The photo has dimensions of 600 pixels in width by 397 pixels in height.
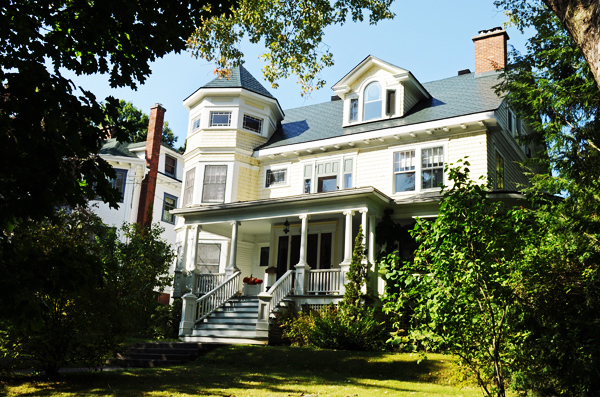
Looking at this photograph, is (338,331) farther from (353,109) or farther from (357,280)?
(353,109)

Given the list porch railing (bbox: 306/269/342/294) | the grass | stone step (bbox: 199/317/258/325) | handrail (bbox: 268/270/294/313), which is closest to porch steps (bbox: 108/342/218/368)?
the grass

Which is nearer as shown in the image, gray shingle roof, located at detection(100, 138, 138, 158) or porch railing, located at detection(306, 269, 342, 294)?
porch railing, located at detection(306, 269, 342, 294)

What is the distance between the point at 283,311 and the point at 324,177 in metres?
6.07

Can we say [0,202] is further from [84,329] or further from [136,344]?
[136,344]

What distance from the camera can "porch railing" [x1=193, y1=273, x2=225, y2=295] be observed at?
61.6ft

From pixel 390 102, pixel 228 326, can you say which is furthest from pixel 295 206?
pixel 390 102

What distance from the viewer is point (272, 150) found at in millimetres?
21344

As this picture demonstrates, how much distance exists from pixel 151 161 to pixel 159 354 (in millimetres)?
16892

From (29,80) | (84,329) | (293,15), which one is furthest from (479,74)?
(29,80)

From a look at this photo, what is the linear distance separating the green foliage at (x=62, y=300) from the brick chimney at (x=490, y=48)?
A: 50.3 feet

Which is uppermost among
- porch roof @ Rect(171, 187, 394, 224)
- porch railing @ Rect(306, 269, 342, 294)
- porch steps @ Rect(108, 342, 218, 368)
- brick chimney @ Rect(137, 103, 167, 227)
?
brick chimney @ Rect(137, 103, 167, 227)

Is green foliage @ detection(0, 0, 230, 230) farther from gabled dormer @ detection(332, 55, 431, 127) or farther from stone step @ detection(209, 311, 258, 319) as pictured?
gabled dormer @ detection(332, 55, 431, 127)

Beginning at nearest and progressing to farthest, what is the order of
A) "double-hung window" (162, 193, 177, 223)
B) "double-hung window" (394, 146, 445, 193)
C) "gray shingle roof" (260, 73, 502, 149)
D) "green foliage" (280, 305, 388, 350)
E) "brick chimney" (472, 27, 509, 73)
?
1. "green foliage" (280, 305, 388, 350)
2. "double-hung window" (394, 146, 445, 193)
3. "gray shingle roof" (260, 73, 502, 149)
4. "brick chimney" (472, 27, 509, 73)
5. "double-hung window" (162, 193, 177, 223)

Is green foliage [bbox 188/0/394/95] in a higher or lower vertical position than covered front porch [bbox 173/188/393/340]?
higher
